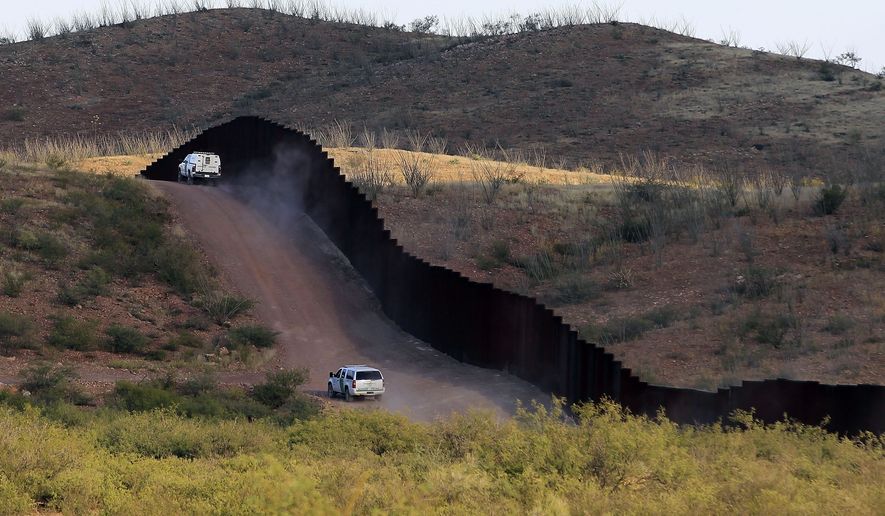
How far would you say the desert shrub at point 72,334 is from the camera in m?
29.3

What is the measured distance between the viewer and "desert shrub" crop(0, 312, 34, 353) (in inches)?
1117

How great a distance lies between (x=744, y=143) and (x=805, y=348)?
3910cm

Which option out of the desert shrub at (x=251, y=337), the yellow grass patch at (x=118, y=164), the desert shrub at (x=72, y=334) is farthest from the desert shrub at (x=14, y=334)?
the yellow grass patch at (x=118, y=164)

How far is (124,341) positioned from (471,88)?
54.4m

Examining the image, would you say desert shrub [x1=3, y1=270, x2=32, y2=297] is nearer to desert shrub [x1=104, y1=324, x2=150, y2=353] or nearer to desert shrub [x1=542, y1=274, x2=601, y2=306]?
desert shrub [x1=104, y1=324, x2=150, y2=353]

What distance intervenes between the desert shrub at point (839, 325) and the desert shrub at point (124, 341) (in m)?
16.7

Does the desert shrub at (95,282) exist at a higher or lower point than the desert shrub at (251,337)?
higher

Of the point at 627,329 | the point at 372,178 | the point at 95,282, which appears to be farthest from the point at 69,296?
the point at 627,329

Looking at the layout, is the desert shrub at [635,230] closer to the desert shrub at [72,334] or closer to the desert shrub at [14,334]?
the desert shrub at [72,334]

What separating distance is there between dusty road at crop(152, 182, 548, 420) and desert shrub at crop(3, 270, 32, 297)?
19.7ft

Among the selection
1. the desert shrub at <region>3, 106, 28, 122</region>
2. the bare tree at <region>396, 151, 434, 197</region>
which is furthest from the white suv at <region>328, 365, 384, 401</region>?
the desert shrub at <region>3, 106, 28, 122</region>

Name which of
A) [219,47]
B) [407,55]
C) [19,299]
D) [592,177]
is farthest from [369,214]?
[219,47]

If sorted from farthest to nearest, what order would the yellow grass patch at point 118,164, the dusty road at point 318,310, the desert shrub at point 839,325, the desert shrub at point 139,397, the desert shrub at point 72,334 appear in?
the yellow grass patch at point 118,164 < the desert shrub at point 72,334 < the desert shrub at point 839,325 < the dusty road at point 318,310 < the desert shrub at point 139,397

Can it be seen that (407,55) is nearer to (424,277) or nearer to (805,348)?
(424,277)
